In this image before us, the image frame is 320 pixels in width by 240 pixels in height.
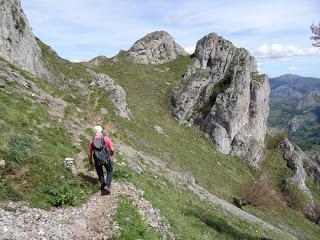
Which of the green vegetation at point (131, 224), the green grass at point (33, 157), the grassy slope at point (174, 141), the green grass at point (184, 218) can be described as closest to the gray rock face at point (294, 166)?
the grassy slope at point (174, 141)

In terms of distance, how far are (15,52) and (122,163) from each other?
22612 millimetres

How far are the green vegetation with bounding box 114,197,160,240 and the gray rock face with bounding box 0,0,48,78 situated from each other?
27440mm

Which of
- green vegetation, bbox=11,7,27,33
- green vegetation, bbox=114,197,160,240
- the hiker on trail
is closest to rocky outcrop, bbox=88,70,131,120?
green vegetation, bbox=11,7,27,33

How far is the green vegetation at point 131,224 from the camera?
18.0 meters

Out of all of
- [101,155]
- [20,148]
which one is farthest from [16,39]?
[101,155]

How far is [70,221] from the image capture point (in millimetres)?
18141

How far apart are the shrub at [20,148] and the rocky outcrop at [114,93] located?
35324 millimetres

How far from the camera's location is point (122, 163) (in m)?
28.9

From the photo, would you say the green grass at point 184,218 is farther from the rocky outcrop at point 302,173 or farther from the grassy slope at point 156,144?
the rocky outcrop at point 302,173

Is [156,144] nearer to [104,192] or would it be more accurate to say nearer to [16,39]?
[16,39]

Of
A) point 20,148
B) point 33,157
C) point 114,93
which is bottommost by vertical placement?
point 33,157

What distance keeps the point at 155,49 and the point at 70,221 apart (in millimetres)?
89236

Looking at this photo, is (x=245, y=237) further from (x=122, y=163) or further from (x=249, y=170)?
(x=249, y=170)

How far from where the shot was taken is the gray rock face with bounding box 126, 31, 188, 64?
331ft
